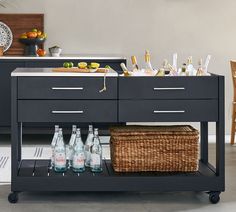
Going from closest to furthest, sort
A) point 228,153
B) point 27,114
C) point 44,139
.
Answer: point 27,114
point 228,153
point 44,139

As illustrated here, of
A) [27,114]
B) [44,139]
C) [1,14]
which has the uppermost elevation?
[1,14]

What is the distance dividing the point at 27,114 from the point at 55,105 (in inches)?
7.2

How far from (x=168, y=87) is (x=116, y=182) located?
2.25 ft

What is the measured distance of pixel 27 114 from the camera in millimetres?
4391

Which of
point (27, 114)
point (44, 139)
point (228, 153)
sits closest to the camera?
point (27, 114)

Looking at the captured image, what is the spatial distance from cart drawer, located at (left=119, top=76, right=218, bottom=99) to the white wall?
3071 mm

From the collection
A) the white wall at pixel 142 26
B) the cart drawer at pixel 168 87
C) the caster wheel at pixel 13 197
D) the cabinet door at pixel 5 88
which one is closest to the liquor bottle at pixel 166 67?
the cart drawer at pixel 168 87

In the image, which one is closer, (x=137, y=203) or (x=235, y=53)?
(x=137, y=203)

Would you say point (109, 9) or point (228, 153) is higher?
point (109, 9)

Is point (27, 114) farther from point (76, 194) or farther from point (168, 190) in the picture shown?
point (168, 190)

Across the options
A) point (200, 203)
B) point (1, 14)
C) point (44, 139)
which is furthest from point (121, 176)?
point (1, 14)

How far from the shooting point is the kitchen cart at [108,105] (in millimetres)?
4395

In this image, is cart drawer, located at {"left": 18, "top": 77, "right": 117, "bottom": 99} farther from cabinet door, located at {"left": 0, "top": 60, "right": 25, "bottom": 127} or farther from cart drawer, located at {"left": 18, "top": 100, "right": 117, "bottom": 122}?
cabinet door, located at {"left": 0, "top": 60, "right": 25, "bottom": 127}

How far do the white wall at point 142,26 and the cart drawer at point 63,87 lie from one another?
307cm
